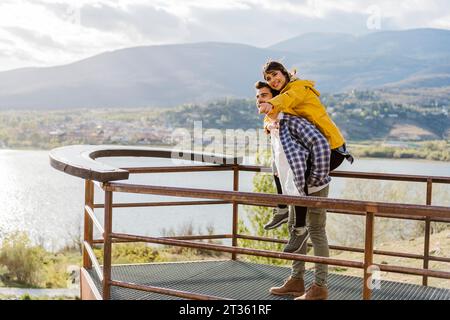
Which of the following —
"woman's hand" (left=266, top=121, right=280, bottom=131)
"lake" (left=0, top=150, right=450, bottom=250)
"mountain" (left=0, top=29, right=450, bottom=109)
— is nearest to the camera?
"woman's hand" (left=266, top=121, right=280, bottom=131)

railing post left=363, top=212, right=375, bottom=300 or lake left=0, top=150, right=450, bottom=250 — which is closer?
railing post left=363, top=212, right=375, bottom=300

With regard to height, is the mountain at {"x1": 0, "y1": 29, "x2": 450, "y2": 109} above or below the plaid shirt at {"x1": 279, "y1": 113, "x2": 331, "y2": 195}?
above

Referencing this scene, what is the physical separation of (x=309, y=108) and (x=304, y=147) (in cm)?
21

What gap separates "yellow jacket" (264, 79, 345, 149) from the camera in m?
2.92

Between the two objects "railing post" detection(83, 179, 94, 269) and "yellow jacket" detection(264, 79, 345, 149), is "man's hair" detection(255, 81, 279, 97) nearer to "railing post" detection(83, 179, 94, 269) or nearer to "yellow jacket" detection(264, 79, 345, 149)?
"yellow jacket" detection(264, 79, 345, 149)

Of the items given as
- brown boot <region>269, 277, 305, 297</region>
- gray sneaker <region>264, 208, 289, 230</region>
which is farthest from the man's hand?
brown boot <region>269, 277, 305, 297</region>

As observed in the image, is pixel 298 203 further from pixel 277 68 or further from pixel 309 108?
pixel 277 68

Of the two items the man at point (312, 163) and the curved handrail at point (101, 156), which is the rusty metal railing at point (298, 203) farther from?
the man at point (312, 163)

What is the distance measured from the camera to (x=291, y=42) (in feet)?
438

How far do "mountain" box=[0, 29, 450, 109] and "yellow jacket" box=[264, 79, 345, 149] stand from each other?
57815 mm

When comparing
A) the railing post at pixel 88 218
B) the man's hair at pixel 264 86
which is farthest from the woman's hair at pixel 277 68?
the railing post at pixel 88 218

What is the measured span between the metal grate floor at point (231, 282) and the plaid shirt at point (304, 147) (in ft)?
2.74

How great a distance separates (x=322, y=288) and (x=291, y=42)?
440 feet

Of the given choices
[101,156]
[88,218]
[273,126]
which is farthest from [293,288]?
[101,156]
